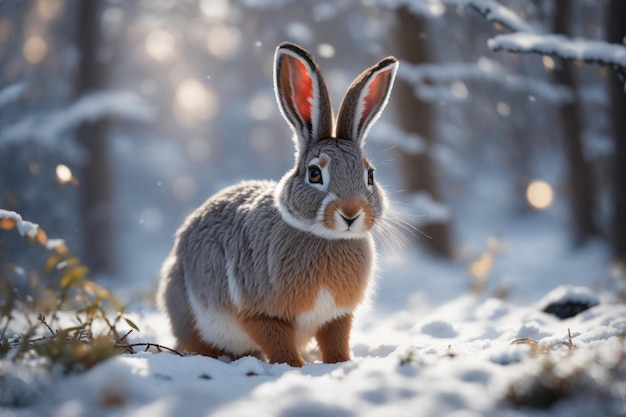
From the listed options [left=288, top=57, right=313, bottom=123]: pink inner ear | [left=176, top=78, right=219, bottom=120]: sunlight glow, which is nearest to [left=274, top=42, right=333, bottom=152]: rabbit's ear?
[left=288, top=57, right=313, bottom=123]: pink inner ear

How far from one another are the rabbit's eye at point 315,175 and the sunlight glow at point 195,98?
17848 millimetres

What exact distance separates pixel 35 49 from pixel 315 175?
12.7 metres

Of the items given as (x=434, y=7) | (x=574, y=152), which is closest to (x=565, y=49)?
(x=434, y=7)

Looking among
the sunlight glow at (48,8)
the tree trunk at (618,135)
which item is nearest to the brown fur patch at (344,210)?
the tree trunk at (618,135)

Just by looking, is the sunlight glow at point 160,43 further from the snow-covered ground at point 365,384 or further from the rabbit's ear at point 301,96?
the snow-covered ground at point 365,384

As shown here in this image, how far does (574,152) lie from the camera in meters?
10.7

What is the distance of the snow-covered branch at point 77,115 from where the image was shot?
11.0 m

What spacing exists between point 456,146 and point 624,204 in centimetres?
1240

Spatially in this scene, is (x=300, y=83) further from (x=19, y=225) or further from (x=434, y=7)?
(x=434, y=7)

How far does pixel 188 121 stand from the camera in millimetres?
25547

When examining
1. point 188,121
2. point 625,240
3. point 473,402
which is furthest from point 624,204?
point 188,121

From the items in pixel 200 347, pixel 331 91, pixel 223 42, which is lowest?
pixel 200 347

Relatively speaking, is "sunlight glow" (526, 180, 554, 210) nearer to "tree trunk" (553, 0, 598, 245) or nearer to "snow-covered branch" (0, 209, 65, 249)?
"tree trunk" (553, 0, 598, 245)

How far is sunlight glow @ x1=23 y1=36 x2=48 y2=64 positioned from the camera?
13.1m
